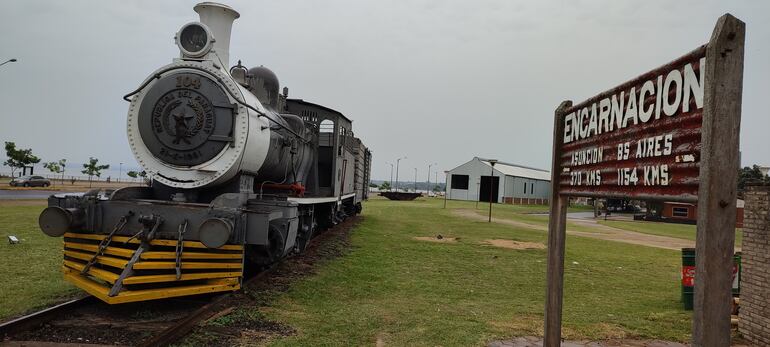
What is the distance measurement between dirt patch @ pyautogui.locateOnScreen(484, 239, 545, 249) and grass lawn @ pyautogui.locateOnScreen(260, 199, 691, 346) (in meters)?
1.57

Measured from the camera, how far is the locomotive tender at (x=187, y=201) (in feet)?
19.2

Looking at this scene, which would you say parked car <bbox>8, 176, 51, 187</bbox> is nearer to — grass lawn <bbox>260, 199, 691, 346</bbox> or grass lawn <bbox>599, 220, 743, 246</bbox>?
grass lawn <bbox>260, 199, 691, 346</bbox>

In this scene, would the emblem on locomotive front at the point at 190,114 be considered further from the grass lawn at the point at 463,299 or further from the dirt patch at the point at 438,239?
the dirt patch at the point at 438,239

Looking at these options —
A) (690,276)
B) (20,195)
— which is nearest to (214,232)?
(690,276)

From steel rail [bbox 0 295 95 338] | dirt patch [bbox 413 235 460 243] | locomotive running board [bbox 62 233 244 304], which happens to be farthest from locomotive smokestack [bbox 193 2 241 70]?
dirt patch [bbox 413 235 460 243]

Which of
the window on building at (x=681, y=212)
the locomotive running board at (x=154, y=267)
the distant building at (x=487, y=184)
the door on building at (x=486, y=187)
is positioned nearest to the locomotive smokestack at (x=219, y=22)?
the locomotive running board at (x=154, y=267)

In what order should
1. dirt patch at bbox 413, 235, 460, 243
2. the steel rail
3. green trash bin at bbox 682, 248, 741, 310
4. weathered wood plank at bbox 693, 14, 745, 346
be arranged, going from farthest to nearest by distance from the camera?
1. dirt patch at bbox 413, 235, 460, 243
2. green trash bin at bbox 682, 248, 741, 310
3. the steel rail
4. weathered wood plank at bbox 693, 14, 745, 346

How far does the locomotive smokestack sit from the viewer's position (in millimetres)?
7262

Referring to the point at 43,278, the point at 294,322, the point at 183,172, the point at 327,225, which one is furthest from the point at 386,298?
the point at 327,225

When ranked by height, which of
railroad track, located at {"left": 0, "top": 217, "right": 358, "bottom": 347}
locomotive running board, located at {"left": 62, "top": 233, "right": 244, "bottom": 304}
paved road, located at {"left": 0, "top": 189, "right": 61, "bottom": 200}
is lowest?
paved road, located at {"left": 0, "top": 189, "right": 61, "bottom": 200}

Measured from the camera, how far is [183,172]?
670 centimetres

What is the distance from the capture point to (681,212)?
3975 cm

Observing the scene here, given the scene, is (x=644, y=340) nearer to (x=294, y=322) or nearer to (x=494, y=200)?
(x=294, y=322)

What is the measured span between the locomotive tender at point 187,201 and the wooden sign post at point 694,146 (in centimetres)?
401
